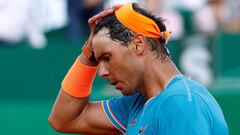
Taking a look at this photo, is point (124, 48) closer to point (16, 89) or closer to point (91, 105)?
point (91, 105)

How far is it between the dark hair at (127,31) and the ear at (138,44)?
23 millimetres

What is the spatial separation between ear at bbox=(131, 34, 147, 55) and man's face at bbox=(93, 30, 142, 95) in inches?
1.1

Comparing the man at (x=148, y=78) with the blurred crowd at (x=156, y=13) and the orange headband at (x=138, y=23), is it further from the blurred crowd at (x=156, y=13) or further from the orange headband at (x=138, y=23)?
the blurred crowd at (x=156, y=13)

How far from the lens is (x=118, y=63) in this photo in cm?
407

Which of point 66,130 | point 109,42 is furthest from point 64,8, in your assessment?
point 109,42

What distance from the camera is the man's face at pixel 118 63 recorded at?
4.04 m

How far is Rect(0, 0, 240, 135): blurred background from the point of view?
802 cm

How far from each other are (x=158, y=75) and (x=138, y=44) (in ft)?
0.59

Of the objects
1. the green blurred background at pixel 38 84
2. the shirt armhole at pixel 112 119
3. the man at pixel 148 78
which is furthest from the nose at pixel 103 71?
the green blurred background at pixel 38 84

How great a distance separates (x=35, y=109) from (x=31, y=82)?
21.4 inches

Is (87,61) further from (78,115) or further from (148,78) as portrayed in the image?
(148,78)

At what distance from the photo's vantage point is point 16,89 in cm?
840

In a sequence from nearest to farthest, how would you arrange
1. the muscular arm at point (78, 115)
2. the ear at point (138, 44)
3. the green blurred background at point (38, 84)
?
the ear at point (138, 44) → the muscular arm at point (78, 115) → the green blurred background at point (38, 84)

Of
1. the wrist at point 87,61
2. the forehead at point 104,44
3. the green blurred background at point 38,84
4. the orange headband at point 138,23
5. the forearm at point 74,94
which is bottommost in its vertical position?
the green blurred background at point 38,84
